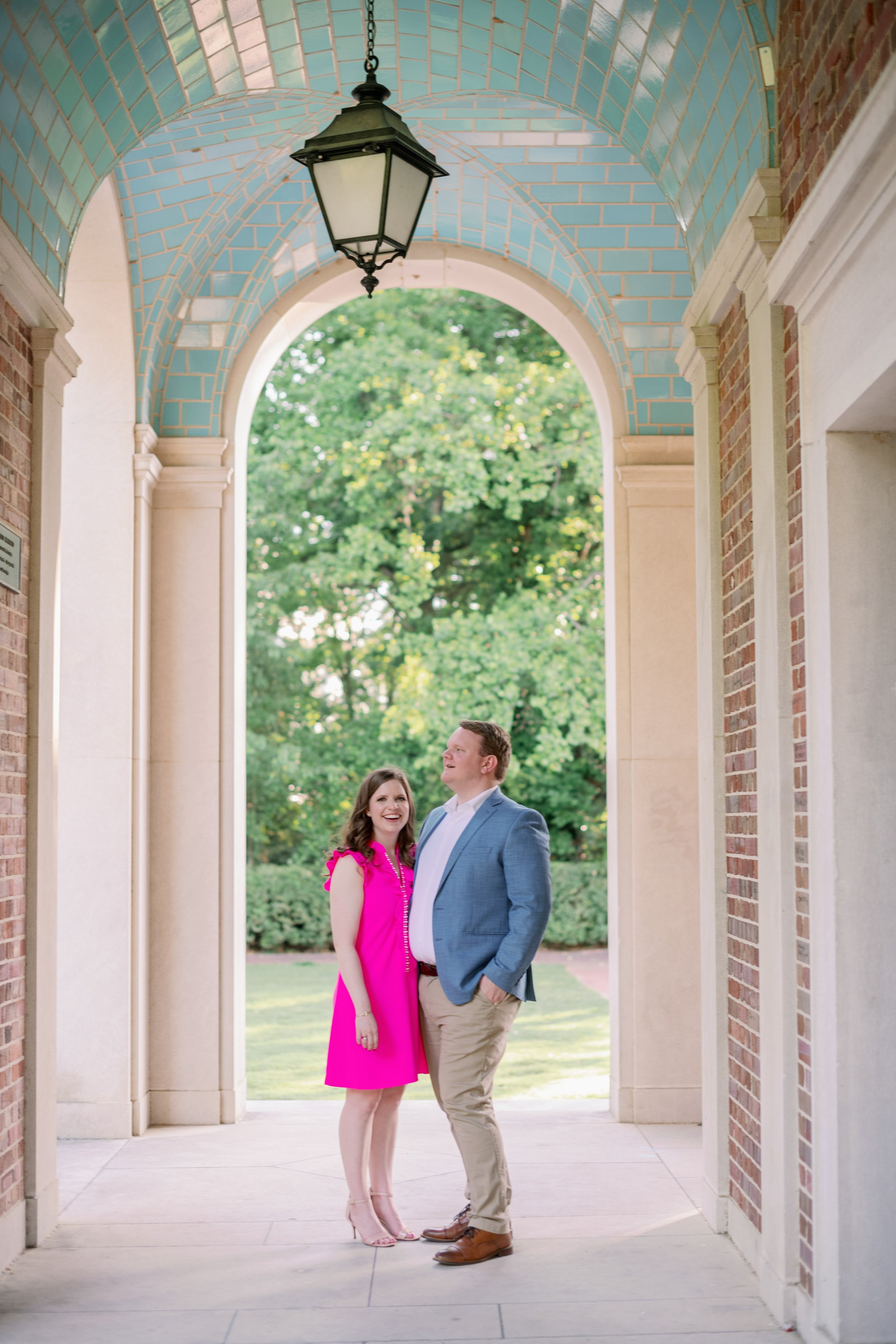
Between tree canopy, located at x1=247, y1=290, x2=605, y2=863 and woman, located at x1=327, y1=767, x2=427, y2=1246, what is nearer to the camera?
woman, located at x1=327, y1=767, x2=427, y2=1246

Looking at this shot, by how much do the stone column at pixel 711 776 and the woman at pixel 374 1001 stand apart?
113 cm

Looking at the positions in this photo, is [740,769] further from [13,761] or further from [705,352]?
[13,761]

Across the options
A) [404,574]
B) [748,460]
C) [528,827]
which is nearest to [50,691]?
[528,827]

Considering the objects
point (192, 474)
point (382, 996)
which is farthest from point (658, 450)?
point (382, 996)

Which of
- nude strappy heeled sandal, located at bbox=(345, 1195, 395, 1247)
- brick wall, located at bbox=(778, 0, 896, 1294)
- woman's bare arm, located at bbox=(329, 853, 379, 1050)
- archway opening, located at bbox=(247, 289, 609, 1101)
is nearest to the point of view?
brick wall, located at bbox=(778, 0, 896, 1294)

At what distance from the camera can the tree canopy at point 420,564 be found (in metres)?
17.5

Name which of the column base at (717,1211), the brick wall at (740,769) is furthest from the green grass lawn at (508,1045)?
the brick wall at (740,769)


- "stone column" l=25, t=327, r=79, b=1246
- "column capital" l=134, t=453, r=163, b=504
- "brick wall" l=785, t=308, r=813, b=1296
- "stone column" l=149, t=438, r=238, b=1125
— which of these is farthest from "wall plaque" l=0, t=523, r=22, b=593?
"brick wall" l=785, t=308, r=813, b=1296

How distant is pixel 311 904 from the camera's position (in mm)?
18547

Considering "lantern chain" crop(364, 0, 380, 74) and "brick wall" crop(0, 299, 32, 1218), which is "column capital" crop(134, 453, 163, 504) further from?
"lantern chain" crop(364, 0, 380, 74)

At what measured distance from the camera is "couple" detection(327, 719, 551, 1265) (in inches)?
178

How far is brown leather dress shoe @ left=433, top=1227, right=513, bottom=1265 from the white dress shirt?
0.93 metres

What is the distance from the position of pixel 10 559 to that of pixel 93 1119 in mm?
3234

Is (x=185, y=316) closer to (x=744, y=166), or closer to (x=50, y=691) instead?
(x=50, y=691)
